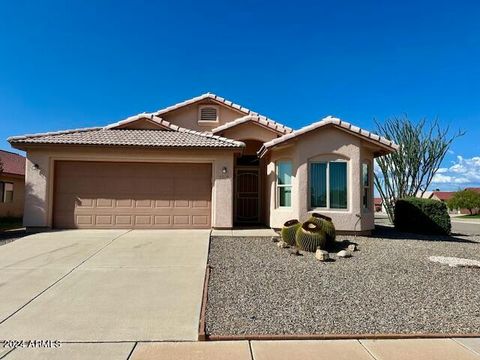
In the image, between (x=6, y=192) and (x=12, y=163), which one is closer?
(x=6, y=192)

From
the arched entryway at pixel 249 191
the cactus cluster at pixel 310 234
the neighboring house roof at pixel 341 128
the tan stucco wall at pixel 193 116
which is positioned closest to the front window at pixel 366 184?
the neighboring house roof at pixel 341 128

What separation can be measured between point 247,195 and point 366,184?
16.7 ft

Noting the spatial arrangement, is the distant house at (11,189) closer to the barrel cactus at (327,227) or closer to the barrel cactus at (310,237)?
the barrel cactus at (310,237)

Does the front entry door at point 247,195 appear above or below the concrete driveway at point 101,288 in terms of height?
above

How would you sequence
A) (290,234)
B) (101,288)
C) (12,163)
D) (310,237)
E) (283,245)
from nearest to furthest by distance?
(101,288) → (310,237) → (283,245) → (290,234) → (12,163)

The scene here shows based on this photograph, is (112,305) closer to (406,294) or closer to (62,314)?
(62,314)

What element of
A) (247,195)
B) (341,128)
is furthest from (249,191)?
(341,128)

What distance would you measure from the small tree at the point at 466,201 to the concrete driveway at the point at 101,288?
5260cm

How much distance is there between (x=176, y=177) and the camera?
13.6 metres

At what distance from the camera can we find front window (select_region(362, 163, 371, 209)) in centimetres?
1263

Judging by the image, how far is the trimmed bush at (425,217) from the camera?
1421cm

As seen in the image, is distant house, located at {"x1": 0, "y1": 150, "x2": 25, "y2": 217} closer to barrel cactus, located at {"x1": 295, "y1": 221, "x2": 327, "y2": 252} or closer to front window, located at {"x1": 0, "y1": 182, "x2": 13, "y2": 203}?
front window, located at {"x1": 0, "y1": 182, "x2": 13, "y2": 203}

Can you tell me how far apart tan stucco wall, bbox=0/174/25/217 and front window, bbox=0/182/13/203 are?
23 centimetres

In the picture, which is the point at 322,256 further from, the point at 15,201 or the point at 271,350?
the point at 15,201
